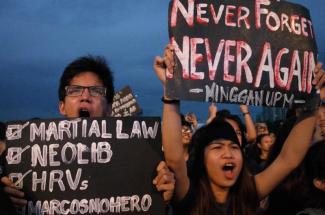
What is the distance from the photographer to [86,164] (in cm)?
286

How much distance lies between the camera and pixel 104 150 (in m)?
2.89

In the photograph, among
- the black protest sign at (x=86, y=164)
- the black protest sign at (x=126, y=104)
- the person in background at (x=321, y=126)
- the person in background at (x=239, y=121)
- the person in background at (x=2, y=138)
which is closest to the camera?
the black protest sign at (x=86, y=164)

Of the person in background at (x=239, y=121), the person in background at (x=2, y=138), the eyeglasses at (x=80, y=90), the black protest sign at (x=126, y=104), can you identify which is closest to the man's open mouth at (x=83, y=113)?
the eyeglasses at (x=80, y=90)

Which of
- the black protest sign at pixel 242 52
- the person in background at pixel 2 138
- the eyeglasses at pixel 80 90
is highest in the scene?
the black protest sign at pixel 242 52

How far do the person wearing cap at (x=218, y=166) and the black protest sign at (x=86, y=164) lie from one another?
0.16 meters

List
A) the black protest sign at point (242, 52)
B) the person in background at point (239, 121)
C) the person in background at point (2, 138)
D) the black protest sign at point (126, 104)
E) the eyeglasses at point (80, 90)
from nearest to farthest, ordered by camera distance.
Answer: the black protest sign at point (242, 52), the eyeglasses at point (80, 90), the person in background at point (2, 138), the person in background at point (239, 121), the black protest sign at point (126, 104)

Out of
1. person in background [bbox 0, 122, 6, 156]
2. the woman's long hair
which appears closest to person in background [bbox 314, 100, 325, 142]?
the woman's long hair

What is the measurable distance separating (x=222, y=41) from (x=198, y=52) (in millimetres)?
229

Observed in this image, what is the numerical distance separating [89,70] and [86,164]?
0.75 m

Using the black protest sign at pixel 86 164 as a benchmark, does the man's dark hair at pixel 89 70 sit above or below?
above

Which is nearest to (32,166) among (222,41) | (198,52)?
(198,52)

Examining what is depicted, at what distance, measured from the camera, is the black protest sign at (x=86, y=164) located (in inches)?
110

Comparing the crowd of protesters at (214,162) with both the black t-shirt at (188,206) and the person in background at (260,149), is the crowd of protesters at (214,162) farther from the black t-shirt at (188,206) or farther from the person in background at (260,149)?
the person in background at (260,149)

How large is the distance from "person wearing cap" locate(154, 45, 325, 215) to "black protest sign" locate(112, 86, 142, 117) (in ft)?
17.5
